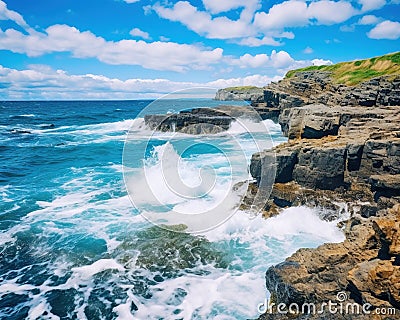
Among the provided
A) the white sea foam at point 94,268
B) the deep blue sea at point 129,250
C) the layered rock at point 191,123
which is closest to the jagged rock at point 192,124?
the layered rock at point 191,123

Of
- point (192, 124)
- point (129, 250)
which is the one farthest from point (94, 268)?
point (192, 124)

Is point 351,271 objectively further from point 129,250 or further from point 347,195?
point 347,195

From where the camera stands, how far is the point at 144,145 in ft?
124

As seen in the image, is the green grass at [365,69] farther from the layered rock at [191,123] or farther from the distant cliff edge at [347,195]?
the layered rock at [191,123]

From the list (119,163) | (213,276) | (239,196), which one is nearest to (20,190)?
(119,163)

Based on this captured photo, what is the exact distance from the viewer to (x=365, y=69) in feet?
221

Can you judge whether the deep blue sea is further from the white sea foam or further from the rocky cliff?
the rocky cliff

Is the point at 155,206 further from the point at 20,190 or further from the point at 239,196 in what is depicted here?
the point at 20,190

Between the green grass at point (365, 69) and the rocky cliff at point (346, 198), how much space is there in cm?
3017

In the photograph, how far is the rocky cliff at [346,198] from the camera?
6.39 meters

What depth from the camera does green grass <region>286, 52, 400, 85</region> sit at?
2327 inches

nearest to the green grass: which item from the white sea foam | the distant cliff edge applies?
the distant cliff edge

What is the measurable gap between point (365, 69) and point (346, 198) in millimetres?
61979

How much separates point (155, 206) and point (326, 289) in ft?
41.3
